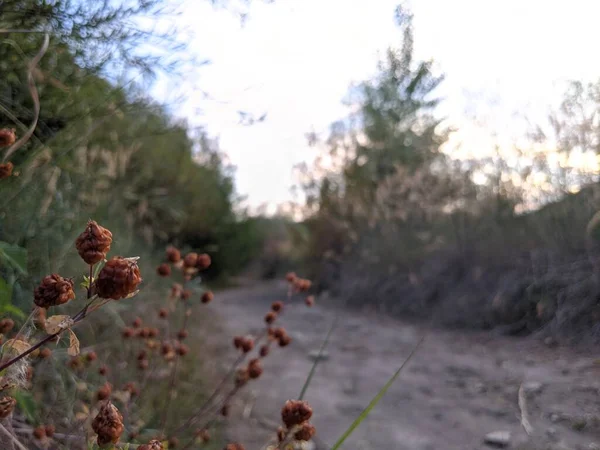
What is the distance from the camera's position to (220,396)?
248cm

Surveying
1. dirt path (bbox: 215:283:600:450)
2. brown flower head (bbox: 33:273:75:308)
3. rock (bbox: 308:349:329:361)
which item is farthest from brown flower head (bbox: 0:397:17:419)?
rock (bbox: 308:349:329:361)

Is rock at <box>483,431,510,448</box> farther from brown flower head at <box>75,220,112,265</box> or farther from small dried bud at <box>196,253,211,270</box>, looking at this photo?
brown flower head at <box>75,220,112,265</box>

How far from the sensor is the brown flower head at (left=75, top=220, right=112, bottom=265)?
597mm

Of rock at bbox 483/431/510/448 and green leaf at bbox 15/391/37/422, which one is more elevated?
green leaf at bbox 15/391/37/422

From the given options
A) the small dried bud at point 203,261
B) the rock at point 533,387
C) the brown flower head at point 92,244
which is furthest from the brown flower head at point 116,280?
the rock at point 533,387

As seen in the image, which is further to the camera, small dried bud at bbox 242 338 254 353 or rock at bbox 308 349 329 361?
rock at bbox 308 349 329 361

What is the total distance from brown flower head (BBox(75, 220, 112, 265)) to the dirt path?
4.12ft

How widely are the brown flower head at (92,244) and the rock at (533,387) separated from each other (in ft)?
5.22

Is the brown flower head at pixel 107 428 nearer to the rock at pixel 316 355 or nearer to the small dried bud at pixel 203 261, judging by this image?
the small dried bud at pixel 203 261

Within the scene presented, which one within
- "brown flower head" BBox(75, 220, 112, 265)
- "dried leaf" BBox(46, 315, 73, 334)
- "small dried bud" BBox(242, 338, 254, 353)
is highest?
"brown flower head" BBox(75, 220, 112, 265)

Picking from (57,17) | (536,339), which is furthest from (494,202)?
(57,17)

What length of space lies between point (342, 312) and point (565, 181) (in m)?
3.00

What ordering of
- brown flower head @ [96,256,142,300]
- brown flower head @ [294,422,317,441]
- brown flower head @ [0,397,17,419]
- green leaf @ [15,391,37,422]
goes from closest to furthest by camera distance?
brown flower head @ [96,256,142,300], brown flower head @ [0,397,17,419], green leaf @ [15,391,37,422], brown flower head @ [294,422,317,441]

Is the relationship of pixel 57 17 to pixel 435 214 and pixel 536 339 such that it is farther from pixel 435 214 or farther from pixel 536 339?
pixel 435 214
